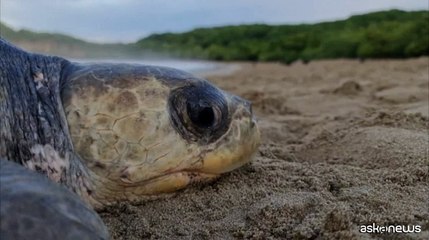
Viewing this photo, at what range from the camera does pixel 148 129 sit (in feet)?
5.30

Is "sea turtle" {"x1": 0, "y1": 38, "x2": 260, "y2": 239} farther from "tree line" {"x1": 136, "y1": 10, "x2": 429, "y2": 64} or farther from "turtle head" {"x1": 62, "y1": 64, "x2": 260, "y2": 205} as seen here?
"tree line" {"x1": 136, "y1": 10, "x2": 429, "y2": 64}

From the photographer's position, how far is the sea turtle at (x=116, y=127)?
151 cm

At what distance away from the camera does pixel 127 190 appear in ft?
5.35

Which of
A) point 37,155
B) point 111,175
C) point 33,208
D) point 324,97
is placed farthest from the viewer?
point 324,97

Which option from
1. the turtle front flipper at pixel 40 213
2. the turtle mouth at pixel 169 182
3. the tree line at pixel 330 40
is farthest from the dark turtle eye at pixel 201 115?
the tree line at pixel 330 40

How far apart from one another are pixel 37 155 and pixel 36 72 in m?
0.26

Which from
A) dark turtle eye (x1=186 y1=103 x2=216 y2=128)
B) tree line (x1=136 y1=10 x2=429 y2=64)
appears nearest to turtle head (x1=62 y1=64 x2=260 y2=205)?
dark turtle eye (x1=186 y1=103 x2=216 y2=128)

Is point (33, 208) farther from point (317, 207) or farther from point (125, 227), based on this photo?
point (317, 207)

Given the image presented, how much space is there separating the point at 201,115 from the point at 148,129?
0.16 metres

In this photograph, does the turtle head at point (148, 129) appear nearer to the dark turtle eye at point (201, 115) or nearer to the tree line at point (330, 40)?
the dark turtle eye at point (201, 115)

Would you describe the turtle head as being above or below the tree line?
above

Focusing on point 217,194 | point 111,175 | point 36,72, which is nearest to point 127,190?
point 111,175

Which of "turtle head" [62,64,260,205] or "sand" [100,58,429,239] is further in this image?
"turtle head" [62,64,260,205]

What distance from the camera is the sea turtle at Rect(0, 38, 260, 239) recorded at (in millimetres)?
1515
